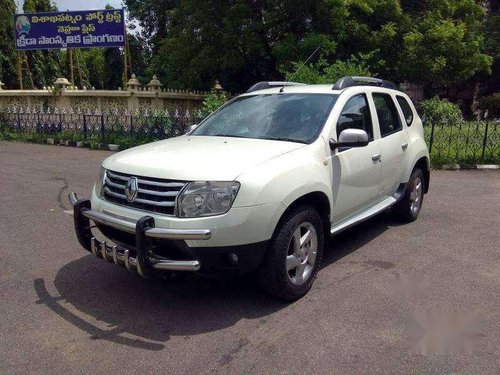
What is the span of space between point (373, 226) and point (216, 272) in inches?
124

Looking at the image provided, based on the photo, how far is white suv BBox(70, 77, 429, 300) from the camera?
3.24 metres

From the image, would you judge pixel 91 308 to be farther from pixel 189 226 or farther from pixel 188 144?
pixel 188 144

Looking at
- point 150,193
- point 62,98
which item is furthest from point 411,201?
point 62,98

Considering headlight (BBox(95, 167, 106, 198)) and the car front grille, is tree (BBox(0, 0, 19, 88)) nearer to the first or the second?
headlight (BBox(95, 167, 106, 198))

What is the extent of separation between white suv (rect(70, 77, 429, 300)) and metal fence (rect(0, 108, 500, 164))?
7.08 metres

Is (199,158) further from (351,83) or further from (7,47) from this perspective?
(7,47)

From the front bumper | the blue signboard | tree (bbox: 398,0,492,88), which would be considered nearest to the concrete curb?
tree (bbox: 398,0,492,88)

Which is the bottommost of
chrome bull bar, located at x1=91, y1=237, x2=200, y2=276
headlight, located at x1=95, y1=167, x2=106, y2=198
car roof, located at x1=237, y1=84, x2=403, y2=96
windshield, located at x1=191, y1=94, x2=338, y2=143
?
chrome bull bar, located at x1=91, y1=237, x2=200, y2=276

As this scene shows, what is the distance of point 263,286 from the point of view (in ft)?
11.9

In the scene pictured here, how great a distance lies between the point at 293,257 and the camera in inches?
145

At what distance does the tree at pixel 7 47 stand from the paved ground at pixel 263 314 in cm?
2809

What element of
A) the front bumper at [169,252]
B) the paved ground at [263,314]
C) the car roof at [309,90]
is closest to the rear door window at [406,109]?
the car roof at [309,90]

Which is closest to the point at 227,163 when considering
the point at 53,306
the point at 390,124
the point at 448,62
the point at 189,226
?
the point at 189,226

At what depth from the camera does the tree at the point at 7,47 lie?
2875 cm
